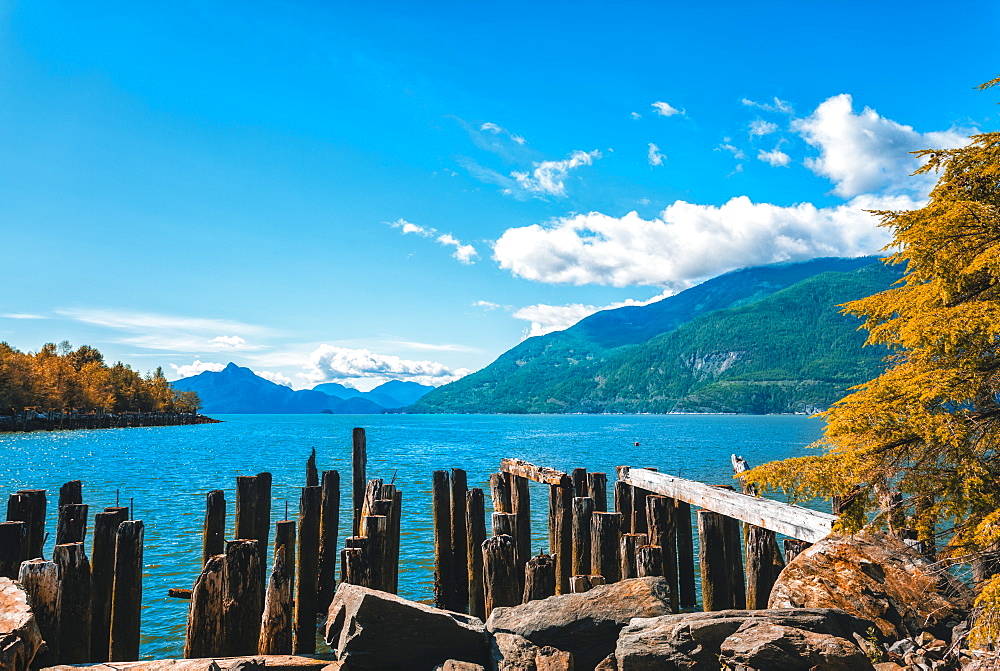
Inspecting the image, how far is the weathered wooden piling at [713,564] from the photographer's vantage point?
9.38m

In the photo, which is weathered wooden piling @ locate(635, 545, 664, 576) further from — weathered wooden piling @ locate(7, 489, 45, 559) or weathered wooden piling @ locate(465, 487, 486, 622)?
weathered wooden piling @ locate(7, 489, 45, 559)

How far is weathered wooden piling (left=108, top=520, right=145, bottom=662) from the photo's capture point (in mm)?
7746

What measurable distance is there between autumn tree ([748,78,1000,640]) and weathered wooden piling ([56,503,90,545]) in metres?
8.74

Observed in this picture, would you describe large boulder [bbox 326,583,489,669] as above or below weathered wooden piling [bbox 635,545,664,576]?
below

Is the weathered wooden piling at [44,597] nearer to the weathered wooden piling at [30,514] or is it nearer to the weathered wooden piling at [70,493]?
the weathered wooden piling at [70,493]

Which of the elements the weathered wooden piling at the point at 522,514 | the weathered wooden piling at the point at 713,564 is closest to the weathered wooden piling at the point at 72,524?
the weathered wooden piling at the point at 522,514

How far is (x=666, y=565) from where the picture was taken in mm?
10633

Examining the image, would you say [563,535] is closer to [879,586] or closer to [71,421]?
[879,586]

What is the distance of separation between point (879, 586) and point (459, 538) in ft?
22.9

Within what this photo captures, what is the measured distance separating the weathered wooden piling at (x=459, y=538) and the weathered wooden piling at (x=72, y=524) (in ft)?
Result: 19.1

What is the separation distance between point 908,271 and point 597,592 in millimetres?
4927

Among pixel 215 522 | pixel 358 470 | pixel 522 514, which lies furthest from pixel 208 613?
pixel 358 470


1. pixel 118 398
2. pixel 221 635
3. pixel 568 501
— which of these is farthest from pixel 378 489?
pixel 118 398

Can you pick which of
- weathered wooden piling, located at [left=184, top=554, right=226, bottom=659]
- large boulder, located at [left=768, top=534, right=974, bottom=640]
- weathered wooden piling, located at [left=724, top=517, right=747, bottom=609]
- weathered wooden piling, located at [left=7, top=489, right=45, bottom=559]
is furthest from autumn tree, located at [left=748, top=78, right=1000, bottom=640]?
weathered wooden piling, located at [left=7, top=489, right=45, bottom=559]
